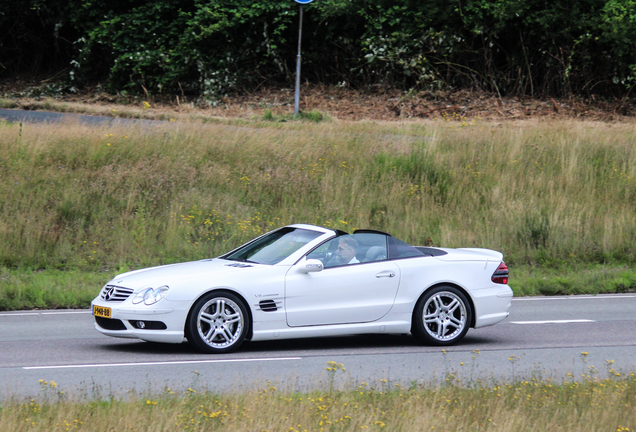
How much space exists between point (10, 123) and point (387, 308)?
13752mm

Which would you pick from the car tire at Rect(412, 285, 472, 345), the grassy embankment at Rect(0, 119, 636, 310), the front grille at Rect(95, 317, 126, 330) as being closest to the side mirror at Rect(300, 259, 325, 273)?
the car tire at Rect(412, 285, 472, 345)

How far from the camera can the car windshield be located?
8688 millimetres

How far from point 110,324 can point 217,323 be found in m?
1.11

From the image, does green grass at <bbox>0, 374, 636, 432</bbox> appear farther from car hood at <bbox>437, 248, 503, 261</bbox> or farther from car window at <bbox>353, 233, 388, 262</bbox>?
car hood at <bbox>437, 248, 503, 261</bbox>

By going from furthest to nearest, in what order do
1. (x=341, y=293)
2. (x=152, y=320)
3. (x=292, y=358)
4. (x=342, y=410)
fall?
(x=341, y=293)
(x=292, y=358)
(x=152, y=320)
(x=342, y=410)

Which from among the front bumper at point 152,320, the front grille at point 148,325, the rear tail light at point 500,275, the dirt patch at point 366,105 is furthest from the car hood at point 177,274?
the dirt patch at point 366,105

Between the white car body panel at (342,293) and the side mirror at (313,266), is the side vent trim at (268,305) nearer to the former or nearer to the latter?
the white car body panel at (342,293)

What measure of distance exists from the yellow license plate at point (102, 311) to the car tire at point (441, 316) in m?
3.38

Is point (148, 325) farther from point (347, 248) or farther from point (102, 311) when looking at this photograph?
point (347, 248)

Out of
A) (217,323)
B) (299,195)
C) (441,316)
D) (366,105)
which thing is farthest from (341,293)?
(366,105)

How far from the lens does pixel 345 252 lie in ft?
28.7

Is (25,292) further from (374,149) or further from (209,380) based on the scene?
(374,149)

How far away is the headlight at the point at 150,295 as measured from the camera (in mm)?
7867

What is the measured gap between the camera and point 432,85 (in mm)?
29250
